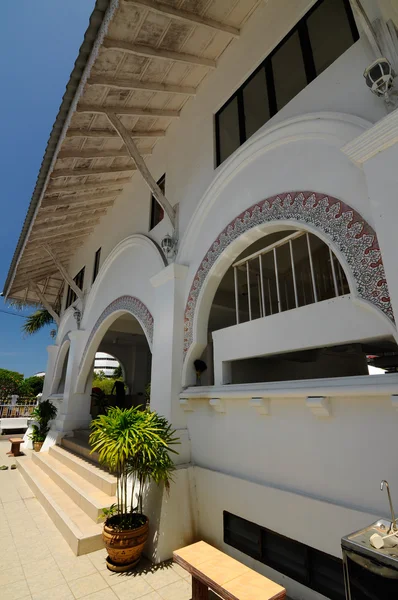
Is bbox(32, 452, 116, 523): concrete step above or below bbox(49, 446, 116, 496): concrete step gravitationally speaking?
below

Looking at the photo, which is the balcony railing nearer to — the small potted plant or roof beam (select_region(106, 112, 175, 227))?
the small potted plant

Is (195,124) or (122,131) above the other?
(195,124)

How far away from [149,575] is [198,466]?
119cm

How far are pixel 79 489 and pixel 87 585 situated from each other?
2140 mm

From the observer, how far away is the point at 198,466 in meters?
4.20

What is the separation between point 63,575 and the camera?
337 centimetres

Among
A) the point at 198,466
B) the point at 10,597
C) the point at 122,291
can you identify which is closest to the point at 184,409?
the point at 198,466

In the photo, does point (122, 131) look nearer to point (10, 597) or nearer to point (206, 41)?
point (206, 41)

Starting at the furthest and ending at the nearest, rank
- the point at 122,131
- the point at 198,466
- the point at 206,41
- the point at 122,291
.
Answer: the point at 122,291 < the point at 122,131 < the point at 206,41 < the point at 198,466

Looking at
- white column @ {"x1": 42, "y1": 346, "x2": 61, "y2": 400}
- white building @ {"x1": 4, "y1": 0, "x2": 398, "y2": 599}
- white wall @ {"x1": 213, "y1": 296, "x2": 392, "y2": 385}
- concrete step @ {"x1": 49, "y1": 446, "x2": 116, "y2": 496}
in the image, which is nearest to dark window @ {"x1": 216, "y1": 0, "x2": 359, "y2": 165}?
white building @ {"x1": 4, "y1": 0, "x2": 398, "y2": 599}

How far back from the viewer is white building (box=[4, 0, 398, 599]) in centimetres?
263

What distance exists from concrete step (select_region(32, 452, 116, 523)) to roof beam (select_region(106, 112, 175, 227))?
14.4ft

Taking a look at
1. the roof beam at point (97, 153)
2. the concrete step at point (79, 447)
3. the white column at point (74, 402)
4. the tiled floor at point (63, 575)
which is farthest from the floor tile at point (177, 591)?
the white column at point (74, 402)

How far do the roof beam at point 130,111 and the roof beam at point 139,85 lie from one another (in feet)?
1.47
